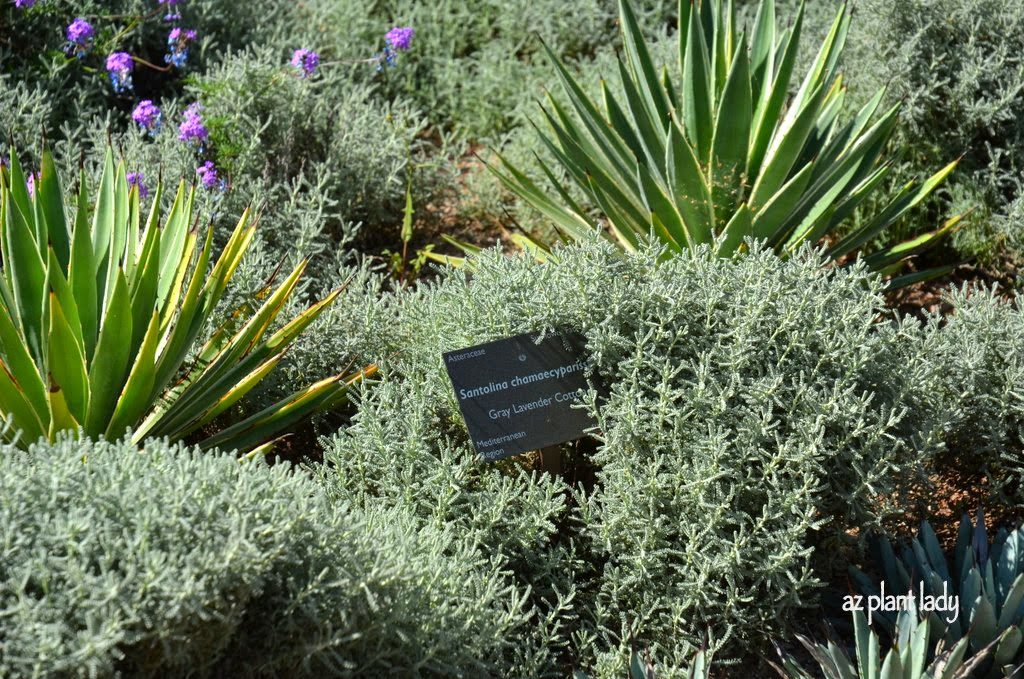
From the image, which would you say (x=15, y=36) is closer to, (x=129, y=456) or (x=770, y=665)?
(x=129, y=456)

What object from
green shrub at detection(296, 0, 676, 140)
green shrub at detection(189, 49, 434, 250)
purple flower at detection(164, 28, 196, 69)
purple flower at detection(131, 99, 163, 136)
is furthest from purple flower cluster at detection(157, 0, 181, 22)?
green shrub at detection(296, 0, 676, 140)

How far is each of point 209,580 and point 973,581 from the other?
6.83 feet

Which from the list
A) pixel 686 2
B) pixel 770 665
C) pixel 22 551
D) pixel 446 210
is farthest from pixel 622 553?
pixel 446 210

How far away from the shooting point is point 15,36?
530 centimetres

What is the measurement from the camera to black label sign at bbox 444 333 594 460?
3.16 metres

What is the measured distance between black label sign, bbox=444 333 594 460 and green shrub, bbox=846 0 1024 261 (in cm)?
234

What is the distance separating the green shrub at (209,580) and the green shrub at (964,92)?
3171 millimetres

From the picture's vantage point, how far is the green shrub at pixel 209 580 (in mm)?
2162

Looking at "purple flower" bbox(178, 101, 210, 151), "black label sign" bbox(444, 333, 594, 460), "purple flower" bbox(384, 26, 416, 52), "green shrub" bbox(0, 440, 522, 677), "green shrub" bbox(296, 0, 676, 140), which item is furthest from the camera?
"green shrub" bbox(296, 0, 676, 140)

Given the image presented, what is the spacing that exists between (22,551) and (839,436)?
85.1 inches

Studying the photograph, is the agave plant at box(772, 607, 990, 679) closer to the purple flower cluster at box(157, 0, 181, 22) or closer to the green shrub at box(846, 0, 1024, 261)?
the green shrub at box(846, 0, 1024, 261)

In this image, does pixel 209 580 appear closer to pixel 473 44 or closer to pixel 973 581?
pixel 973 581

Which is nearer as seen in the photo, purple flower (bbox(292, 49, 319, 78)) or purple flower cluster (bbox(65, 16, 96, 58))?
purple flower cluster (bbox(65, 16, 96, 58))

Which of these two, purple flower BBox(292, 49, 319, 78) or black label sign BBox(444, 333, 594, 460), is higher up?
purple flower BBox(292, 49, 319, 78)
